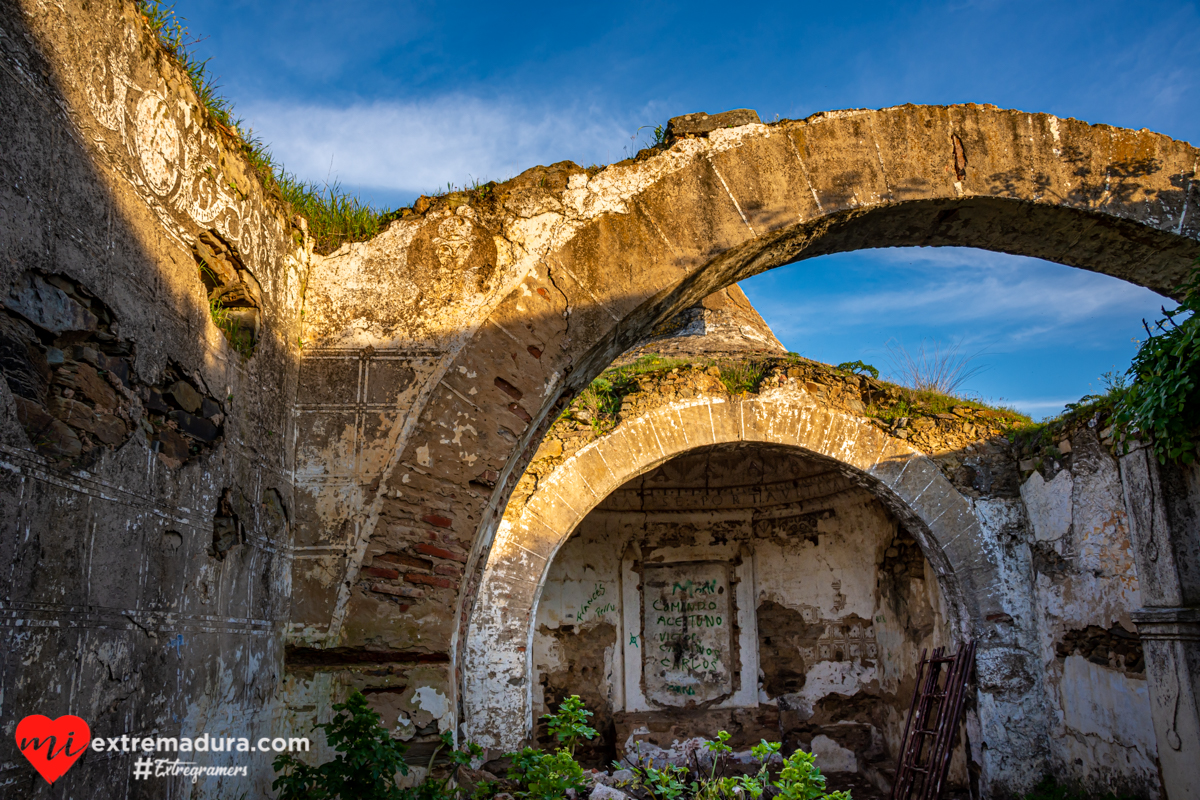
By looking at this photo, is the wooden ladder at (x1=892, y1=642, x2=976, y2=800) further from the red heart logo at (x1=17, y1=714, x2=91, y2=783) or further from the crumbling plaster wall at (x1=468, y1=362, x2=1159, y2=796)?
the red heart logo at (x1=17, y1=714, x2=91, y2=783)

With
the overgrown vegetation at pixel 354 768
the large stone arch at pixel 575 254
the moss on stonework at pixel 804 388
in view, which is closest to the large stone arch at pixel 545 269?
the large stone arch at pixel 575 254

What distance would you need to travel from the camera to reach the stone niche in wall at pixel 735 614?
890cm

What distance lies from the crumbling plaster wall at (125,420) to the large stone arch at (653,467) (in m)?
3.66

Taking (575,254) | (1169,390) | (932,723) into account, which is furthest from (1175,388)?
(932,723)

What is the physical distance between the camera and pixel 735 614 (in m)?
9.50

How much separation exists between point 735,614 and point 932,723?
8.67 ft

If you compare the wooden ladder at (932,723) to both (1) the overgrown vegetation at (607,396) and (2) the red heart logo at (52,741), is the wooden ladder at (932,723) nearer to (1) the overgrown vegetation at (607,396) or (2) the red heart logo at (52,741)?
(1) the overgrown vegetation at (607,396)

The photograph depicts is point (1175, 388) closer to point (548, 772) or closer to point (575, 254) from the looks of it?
point (575, 254)

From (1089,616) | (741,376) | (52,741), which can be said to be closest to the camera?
(52,741)

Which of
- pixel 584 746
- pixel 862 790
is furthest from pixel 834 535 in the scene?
pixel 584 746

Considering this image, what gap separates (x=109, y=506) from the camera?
6.34ft

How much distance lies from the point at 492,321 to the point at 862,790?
7.77m

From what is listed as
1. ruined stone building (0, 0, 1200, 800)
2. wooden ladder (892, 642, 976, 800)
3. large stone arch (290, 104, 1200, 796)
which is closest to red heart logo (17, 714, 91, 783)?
ruined stone building (0, 0, 1200, 800)

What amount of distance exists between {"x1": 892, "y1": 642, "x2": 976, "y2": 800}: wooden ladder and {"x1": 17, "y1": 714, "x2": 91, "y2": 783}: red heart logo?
6.56 meters
